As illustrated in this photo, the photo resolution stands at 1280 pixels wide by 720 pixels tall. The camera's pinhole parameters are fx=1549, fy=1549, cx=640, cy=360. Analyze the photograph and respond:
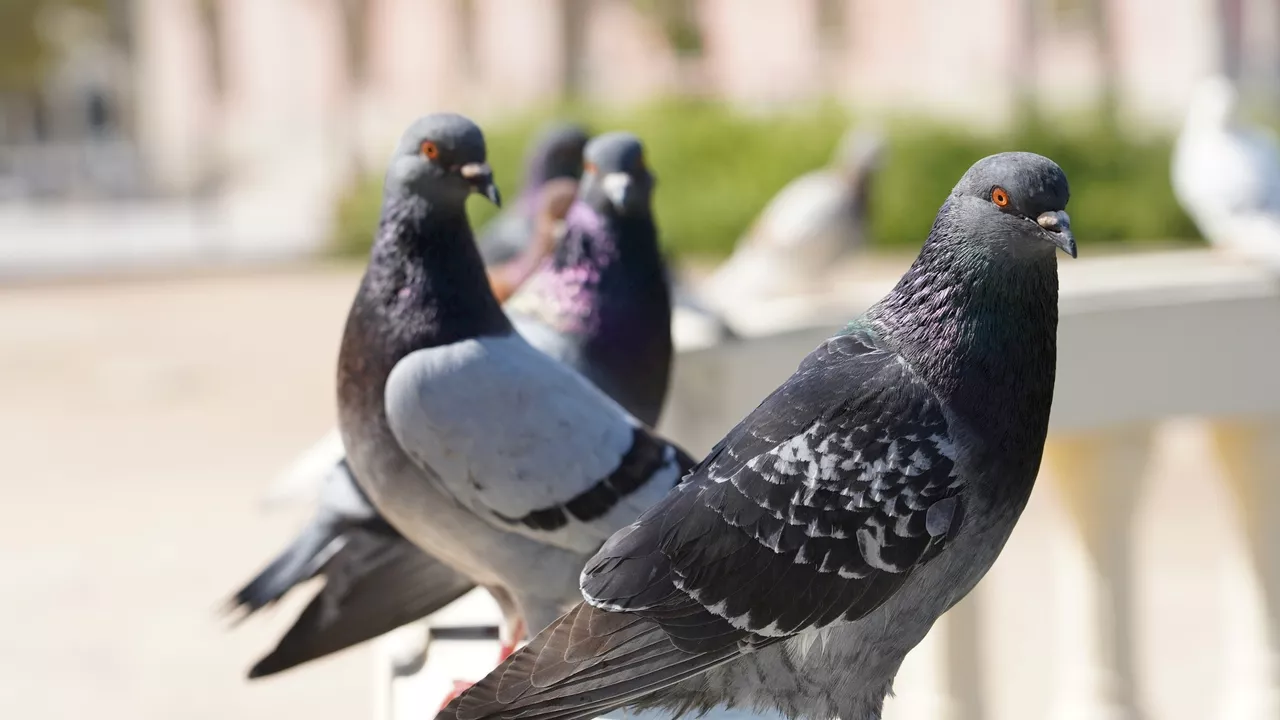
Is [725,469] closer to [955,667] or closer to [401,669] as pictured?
[401,669]

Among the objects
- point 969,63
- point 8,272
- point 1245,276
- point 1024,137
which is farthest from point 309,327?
point 1245,276

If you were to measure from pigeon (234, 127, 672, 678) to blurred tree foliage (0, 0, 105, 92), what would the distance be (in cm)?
4969

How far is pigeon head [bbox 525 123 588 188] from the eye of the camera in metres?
5.49

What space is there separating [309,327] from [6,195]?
22.4m

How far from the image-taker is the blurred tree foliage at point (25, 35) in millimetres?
48625

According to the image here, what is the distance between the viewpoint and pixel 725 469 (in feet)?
7.75

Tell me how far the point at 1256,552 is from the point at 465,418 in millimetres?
3383

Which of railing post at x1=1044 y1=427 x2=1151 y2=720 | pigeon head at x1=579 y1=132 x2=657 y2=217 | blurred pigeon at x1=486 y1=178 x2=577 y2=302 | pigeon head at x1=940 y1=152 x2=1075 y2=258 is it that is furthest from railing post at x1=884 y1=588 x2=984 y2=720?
pigeon head at x1=940 y1=152 x2=1075 y2=258

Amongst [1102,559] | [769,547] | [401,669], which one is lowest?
[1102,559]

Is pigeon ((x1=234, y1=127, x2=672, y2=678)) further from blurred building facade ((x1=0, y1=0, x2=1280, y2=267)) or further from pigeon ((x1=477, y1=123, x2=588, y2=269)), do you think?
blurred building facade ((x1=0, y1=0, x2=1280, y2=267))

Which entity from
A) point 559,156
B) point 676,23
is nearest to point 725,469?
point 559,156

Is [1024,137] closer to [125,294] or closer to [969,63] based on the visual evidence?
[969,63]

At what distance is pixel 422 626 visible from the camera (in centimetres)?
368

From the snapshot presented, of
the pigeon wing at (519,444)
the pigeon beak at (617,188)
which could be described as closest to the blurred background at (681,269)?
the pigeon beak at (617,188)
